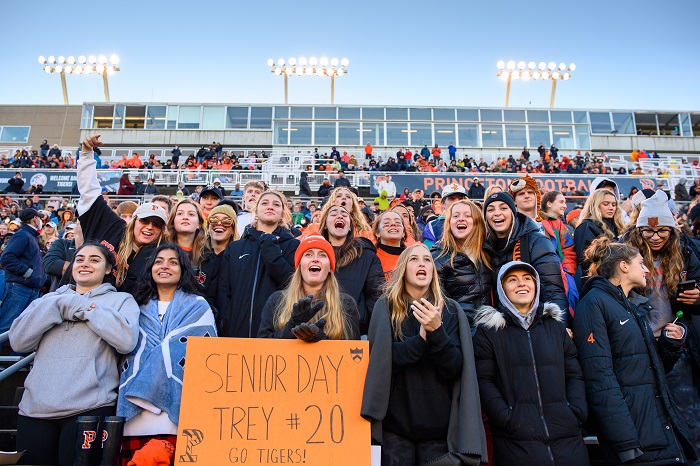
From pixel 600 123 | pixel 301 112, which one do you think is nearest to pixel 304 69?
pixel 301 112

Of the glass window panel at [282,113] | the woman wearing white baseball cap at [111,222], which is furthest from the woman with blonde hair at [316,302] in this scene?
the glass window panel at [282,113]

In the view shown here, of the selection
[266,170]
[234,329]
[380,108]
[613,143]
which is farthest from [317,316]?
[613,143]

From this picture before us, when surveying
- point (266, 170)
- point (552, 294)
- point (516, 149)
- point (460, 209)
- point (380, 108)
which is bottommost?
point (552, 294)

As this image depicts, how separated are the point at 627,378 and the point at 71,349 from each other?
147 inches

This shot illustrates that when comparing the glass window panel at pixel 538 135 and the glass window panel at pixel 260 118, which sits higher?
the glass window panel at pixel 260 118

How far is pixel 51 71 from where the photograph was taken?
1486 inches

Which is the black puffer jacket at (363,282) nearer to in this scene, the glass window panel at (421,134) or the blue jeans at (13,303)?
the blue jeans at (13,303)

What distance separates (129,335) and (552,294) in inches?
117

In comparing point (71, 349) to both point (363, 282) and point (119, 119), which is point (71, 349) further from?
point (119, 119)

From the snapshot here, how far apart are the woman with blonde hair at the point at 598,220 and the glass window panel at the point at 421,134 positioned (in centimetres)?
2859

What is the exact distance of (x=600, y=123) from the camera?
36.2m

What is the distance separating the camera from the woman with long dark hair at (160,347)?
3.12m

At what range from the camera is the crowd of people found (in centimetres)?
307

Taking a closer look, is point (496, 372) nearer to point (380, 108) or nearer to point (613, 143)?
point (380, 108)
